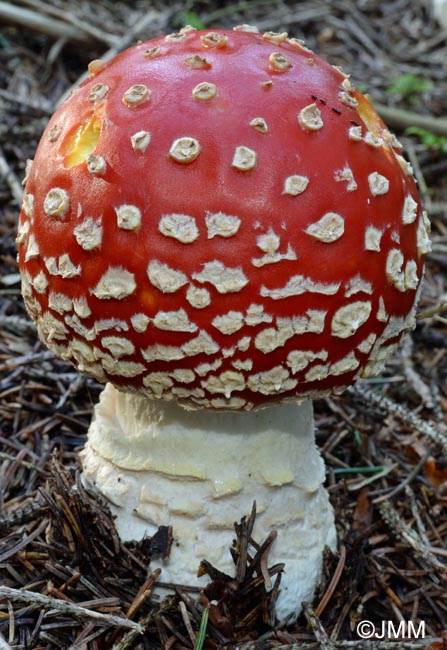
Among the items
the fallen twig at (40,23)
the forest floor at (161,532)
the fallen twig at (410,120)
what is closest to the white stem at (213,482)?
the forest floor at (161,532)

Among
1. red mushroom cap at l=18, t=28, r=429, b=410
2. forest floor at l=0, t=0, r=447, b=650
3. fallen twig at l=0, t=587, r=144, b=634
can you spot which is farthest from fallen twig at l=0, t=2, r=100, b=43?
fallen twig at l=0, t=587, r=144, b=634

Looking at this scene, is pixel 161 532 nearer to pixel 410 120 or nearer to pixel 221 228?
pixel 221 228

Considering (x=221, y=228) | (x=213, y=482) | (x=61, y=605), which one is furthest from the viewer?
(x=213, y=482)

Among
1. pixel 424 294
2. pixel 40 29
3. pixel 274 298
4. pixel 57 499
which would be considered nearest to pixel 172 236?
pixel 274 298

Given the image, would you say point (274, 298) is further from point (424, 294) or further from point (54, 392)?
point (424, 294)

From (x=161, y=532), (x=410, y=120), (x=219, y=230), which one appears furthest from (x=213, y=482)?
(x=410, y=120)

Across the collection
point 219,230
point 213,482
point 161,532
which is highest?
point 219,230

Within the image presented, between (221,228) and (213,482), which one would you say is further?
(213,482)
